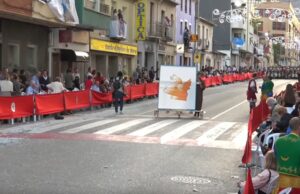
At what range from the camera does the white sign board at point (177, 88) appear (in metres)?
22.2

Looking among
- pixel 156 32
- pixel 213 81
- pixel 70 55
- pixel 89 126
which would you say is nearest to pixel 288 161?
pixel 89 126

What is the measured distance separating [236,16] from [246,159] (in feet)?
116

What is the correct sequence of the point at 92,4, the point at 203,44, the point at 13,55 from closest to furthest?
the point at 13,55
the point at 92,4
the point at 203,44

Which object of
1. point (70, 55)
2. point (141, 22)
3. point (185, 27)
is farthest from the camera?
point (185, 27)

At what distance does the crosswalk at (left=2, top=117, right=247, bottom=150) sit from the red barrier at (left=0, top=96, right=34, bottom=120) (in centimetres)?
122

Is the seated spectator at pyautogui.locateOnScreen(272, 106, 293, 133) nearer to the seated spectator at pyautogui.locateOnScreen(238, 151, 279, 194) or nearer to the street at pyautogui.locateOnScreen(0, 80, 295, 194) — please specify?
the street at pyautogui.locateOnScreen(0, 80, 295, 194)

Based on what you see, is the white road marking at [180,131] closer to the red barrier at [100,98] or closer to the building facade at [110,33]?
the red barrier at [100,98]

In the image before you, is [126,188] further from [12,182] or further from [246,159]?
[246,159]

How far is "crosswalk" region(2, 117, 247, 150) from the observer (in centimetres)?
1550

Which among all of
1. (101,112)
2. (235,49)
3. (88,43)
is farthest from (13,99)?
(235,49)

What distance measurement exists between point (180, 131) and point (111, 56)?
894 inches

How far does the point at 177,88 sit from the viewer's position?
22281mm

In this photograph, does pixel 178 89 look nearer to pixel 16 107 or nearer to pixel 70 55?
pixel 16 107

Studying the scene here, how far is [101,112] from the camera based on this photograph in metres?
24.2
